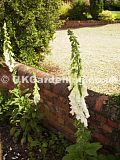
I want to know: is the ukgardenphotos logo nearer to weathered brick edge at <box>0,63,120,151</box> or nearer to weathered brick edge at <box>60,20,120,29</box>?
weathered brick edge at <box>0,63,120,151</box>

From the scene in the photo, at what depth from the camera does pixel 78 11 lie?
54.4ft

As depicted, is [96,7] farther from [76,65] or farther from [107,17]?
[76,65]

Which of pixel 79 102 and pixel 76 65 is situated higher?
pixel 76 65

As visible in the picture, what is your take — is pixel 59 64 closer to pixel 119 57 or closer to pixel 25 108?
pixel 119 57

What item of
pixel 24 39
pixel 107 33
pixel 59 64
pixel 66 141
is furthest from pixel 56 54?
pixel 66 141

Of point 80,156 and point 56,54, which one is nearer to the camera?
point 80,156

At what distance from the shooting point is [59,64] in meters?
8.94

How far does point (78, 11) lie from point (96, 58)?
7.91m

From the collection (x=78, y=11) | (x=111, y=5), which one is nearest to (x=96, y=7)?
(x=78, y=11)

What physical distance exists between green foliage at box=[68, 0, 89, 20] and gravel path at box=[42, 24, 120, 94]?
9.25 feet

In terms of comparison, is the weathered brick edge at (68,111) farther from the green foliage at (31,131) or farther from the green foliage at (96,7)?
the green foliage at (96,7)

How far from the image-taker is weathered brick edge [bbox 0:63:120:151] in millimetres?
4082

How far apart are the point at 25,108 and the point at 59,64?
3712 mm

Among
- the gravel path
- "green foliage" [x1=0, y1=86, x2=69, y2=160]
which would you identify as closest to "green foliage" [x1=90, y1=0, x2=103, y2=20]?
the gravel path
